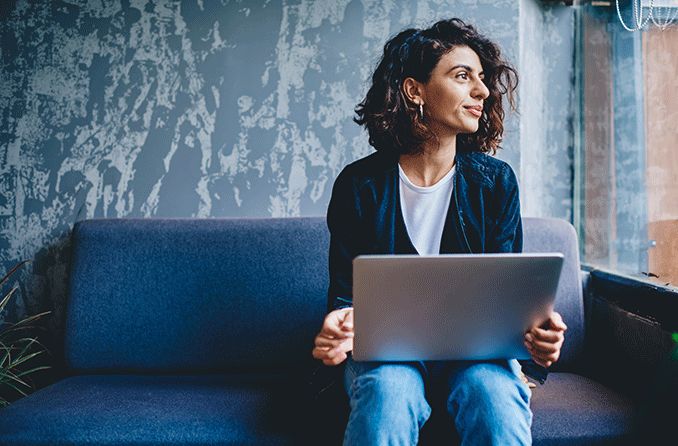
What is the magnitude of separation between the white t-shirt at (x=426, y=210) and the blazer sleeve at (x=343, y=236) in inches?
4.9

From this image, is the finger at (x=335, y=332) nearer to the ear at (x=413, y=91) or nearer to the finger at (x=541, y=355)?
the finger at (x=541, y=355)

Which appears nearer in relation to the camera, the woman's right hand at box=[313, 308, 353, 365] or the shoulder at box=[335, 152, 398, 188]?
the woman's right hand at box=[313, 308, 353, 365]

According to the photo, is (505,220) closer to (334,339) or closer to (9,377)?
(334,339)

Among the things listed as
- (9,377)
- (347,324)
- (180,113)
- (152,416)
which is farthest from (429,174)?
(9,377)

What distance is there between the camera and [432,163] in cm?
154

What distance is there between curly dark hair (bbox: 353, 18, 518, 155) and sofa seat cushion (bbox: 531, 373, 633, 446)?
68 centimetres

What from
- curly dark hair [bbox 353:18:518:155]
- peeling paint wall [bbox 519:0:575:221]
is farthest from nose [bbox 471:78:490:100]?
peeling paint wall [bbox 519:0:575:221]

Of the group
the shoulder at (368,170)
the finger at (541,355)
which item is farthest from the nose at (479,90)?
the finger at (541,355)

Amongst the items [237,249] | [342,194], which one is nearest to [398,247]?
[342,194]

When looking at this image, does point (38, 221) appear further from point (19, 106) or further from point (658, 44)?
point (658, 44)

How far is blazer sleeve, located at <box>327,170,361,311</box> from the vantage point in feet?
4.72

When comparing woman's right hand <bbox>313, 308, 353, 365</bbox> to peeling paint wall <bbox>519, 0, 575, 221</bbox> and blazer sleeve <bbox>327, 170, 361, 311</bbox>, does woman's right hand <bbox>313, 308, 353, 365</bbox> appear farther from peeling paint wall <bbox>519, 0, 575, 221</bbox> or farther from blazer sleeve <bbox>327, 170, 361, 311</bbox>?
peeling paint wall <bbox>519, 0, 575, 221</bbox>

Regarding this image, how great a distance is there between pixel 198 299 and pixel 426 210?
776mm

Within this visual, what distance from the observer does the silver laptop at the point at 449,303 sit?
1022 mm
